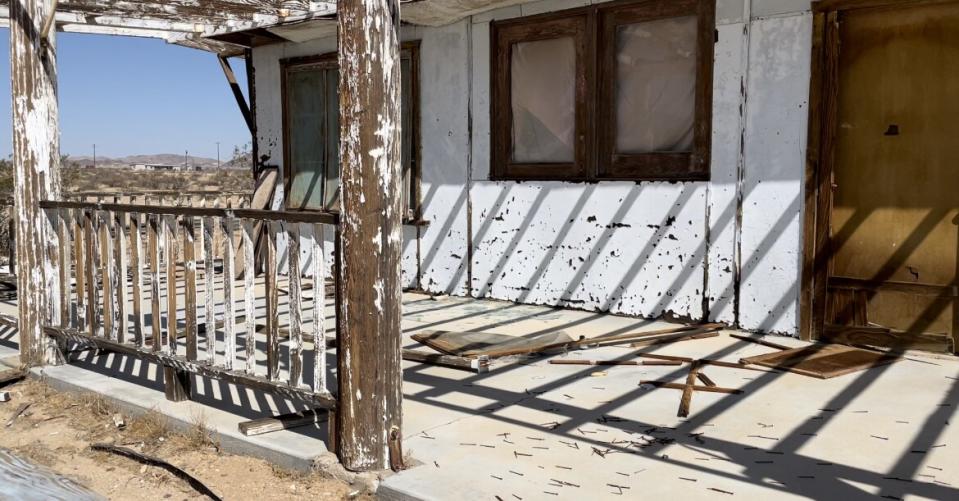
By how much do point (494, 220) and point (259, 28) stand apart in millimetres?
3443

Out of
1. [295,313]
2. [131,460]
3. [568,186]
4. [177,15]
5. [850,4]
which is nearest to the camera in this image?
[295,313]

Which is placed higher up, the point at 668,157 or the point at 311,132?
the point at 311,132

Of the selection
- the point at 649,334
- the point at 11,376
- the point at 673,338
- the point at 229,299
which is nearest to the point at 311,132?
the point at 11,376

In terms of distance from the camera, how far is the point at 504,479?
326cm

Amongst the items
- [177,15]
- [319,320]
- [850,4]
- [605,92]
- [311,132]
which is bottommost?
[319,320]

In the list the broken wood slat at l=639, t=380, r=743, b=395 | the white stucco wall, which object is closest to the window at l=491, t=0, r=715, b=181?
the white stucco wall

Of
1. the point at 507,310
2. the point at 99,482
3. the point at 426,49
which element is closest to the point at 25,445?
the point at 99,482

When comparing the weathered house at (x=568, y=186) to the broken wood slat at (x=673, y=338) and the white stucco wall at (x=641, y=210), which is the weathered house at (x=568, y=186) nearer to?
the white stucco wall at (x=641, y=210)

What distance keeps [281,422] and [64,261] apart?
240 cm

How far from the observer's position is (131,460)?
397cm

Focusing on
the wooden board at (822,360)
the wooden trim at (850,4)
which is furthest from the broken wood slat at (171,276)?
the wooden trim at (850,4)

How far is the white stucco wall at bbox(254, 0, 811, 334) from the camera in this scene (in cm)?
597

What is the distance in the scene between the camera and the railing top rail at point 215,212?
3477 mm

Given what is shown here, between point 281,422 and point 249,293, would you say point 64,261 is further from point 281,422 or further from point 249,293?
point 281,422
